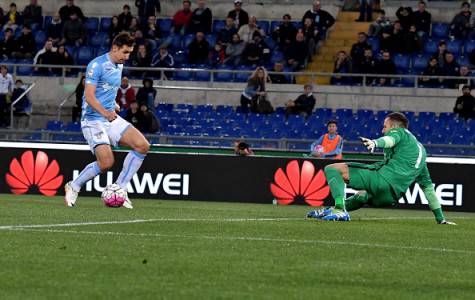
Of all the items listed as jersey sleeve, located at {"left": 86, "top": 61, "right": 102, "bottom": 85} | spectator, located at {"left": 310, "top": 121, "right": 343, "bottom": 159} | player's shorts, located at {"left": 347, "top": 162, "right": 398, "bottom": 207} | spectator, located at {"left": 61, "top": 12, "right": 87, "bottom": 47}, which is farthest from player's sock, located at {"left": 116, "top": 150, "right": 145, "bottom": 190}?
spectator, located at {"left": 61, "top": 12, "right": 87, "bottom": 47}

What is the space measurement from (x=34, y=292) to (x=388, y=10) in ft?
87.1

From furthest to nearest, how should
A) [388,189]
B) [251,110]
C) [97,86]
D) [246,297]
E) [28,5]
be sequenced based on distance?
1. [28,5]
2. [251,110]
3. [97,86]
4. [388,189]
5. [246,297]

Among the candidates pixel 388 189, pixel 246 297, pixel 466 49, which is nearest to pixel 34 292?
pixel 246 297

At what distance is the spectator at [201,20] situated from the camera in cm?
→ 3372

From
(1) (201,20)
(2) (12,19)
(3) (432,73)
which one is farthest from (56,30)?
(3) (432,73)

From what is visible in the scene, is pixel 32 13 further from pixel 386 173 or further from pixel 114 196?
pixel 386 173

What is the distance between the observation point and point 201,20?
111 ft

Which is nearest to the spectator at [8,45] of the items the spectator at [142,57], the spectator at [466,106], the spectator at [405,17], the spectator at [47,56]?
the spectator at [47,56]

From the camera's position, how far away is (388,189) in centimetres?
1576

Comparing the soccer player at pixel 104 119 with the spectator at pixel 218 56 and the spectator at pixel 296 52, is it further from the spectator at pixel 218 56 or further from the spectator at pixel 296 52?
the spectator at pixel 218 56

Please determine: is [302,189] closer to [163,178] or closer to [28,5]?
[163,178]

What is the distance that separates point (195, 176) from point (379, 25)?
1025 centimetres

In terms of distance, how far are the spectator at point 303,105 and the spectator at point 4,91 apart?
6.53 metres

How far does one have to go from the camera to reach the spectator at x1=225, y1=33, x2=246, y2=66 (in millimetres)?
32281
